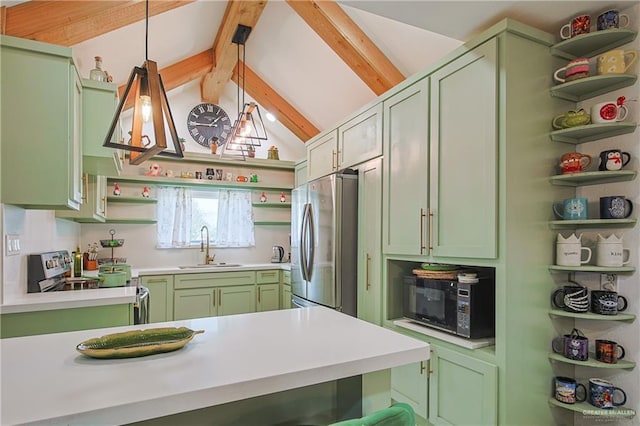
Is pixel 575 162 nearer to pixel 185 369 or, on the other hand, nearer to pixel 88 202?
pixel 185 369

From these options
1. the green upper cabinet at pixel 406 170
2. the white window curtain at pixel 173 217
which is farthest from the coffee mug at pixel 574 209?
the white window curtain at pixel 173 217

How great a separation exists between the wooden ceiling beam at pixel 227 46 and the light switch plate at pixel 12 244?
2.68 m

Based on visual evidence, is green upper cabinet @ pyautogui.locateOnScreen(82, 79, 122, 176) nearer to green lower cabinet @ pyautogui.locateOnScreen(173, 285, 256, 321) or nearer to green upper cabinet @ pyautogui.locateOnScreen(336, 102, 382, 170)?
green upper cabinet @ pyautogui.locateOnScreen(336, 102, 382, 170)

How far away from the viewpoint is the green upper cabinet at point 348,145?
9.33 feet

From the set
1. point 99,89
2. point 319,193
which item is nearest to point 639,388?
point 319,193

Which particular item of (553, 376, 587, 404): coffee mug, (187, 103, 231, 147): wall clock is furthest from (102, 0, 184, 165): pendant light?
(187, 103, 231, 147): wall clock

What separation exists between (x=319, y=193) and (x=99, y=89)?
6.09 ft

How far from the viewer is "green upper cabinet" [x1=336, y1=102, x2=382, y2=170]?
2811 mm

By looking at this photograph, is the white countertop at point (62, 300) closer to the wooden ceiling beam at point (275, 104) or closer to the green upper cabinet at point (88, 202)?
the green upper cabinet at point (88, 202)

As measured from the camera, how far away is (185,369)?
3.36ft

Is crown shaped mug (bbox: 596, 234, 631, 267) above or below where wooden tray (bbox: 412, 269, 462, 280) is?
above

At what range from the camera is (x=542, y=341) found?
6.03 ft

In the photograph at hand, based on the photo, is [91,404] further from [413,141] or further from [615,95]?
[615,95]

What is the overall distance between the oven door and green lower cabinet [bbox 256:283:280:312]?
2.35 m
